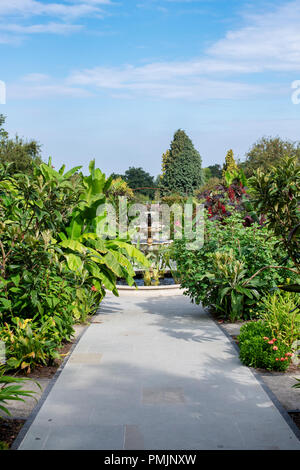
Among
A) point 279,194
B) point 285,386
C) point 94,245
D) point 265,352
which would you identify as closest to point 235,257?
point 94,245

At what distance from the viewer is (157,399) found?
480cm

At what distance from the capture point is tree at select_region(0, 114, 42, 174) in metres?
30.6

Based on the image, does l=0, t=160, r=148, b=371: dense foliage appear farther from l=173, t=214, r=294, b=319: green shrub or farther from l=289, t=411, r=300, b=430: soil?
l=289, t=411, r=300, b=430: soil

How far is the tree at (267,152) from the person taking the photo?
38362 millimetres

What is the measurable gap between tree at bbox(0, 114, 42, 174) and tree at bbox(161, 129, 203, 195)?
1960cm

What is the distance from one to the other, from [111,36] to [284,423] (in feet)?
22.1

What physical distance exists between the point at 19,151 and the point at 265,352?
29.1 metres

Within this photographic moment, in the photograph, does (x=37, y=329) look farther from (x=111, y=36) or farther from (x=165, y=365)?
(x=111, y=36)

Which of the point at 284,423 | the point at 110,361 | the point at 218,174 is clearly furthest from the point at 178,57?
the point at 218,174

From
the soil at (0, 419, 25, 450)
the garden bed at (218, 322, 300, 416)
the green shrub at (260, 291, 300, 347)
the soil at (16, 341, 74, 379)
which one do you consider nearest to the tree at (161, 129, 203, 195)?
the green shrub at (260, 291, 300, 347)

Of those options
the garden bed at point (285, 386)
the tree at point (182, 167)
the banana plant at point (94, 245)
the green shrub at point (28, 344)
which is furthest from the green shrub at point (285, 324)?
the tree at point (182, 167)

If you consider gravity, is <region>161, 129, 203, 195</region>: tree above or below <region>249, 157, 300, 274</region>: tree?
above

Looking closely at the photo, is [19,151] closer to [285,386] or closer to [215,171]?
[285,386]

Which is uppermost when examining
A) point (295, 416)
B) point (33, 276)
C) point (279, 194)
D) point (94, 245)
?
point (279, 194)
